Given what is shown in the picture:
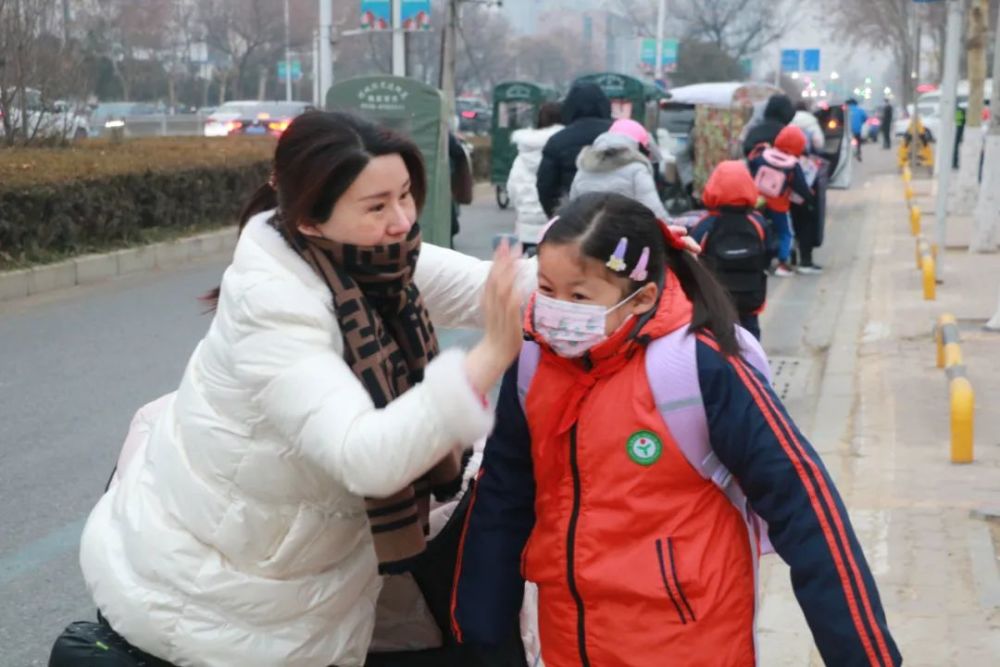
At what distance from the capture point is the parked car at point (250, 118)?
3269cm

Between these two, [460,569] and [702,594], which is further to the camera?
[460,569]

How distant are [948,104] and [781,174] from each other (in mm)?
1809

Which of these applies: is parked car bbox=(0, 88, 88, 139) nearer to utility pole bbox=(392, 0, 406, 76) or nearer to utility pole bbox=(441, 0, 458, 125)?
utility pole bbox=(392, 0, 406, 76)

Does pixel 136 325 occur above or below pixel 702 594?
below

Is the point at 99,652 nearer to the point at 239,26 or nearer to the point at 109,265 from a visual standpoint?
the point at 109,265

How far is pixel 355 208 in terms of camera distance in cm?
258

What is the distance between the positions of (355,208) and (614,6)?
276 feet

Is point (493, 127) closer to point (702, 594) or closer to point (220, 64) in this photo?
point (702, 594)

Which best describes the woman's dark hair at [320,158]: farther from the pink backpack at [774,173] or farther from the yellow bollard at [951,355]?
the pink backpack at [774,173]

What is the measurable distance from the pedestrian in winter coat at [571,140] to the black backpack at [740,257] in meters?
1.74

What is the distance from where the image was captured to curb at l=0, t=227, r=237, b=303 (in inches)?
475

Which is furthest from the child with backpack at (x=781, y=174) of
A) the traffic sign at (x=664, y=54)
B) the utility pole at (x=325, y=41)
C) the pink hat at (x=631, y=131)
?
the traffic sign at (x=664, y=54)

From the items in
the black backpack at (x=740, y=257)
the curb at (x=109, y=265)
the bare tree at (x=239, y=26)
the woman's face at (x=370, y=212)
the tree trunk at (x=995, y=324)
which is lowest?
the tree trunk at (x=995, y=324)

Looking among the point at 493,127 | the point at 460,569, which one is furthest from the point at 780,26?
the point at 460,569
